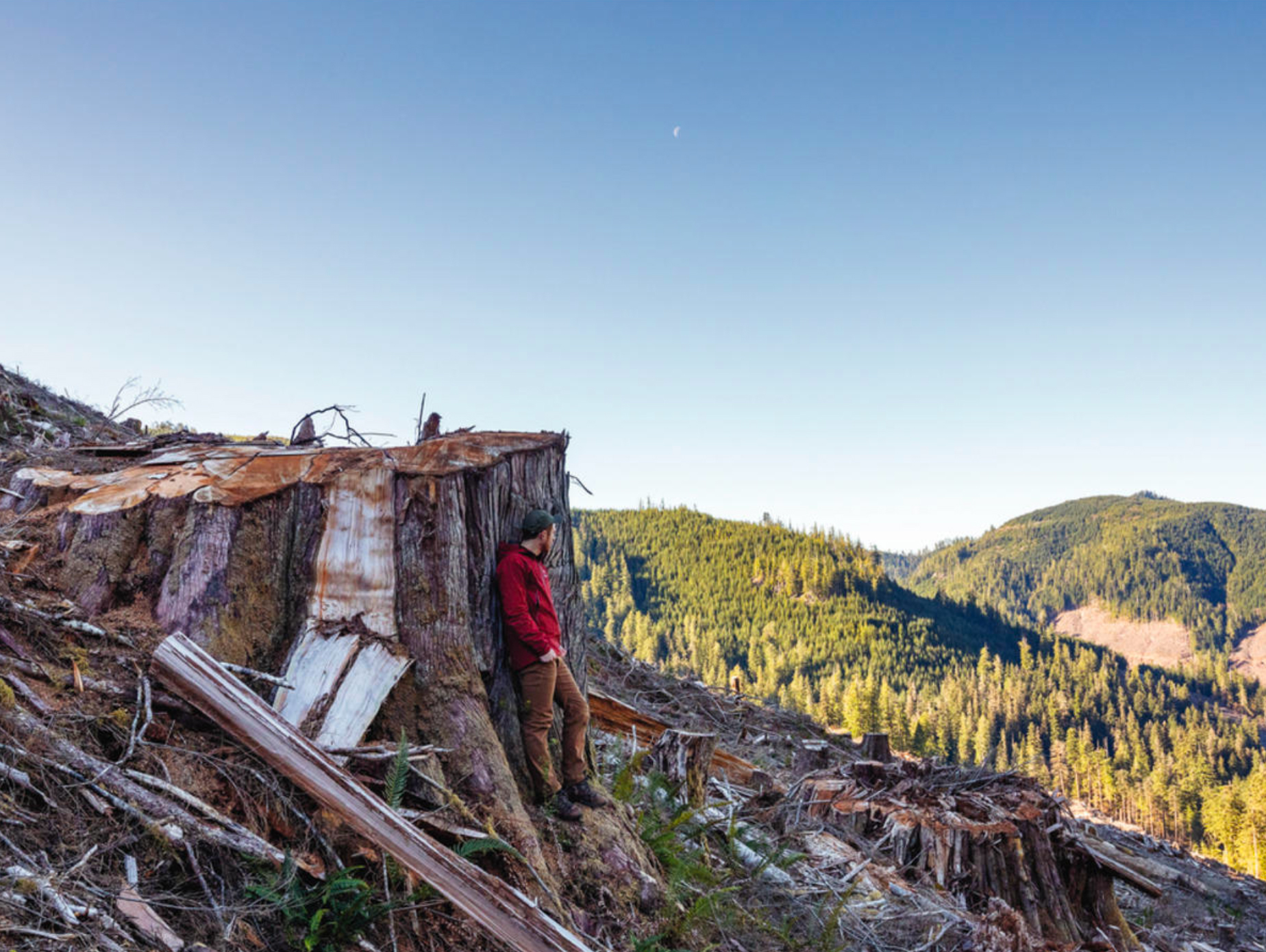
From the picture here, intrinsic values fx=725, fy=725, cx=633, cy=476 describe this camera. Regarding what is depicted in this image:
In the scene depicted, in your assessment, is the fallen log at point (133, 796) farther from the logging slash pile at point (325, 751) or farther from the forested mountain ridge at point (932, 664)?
the forested mountain ridge at point (932, 664)

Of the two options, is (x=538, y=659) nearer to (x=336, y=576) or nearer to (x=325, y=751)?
(x=336, y=576)

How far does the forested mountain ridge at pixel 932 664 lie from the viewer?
90375 millimetres

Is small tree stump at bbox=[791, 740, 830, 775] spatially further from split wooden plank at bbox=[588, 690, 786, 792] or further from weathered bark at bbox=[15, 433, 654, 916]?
weathered bark at bbox=[15, 433, 654, 916]

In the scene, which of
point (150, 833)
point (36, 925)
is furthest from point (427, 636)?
point (36, 925)

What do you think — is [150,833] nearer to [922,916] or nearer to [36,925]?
[36,925]

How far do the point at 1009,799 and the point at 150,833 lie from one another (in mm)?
8066

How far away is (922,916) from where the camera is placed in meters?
5.45

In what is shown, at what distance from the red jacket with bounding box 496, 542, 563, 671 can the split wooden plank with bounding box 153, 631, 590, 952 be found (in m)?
1.40

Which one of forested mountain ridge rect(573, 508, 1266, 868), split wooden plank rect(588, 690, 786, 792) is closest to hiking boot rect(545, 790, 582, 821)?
split wooden plank rect(588, 690, 786, 792)

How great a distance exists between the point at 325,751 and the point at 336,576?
110 cm

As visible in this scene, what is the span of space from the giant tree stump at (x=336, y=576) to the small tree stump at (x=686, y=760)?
228cm

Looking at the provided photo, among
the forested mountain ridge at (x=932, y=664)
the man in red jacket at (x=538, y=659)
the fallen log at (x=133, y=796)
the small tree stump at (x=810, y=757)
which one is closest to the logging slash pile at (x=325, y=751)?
the fallen log at (x=133, y=796)

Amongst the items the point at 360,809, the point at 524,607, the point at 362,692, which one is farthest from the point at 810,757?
the point at 360,809

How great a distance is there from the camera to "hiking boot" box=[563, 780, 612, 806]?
4672 millimetres
